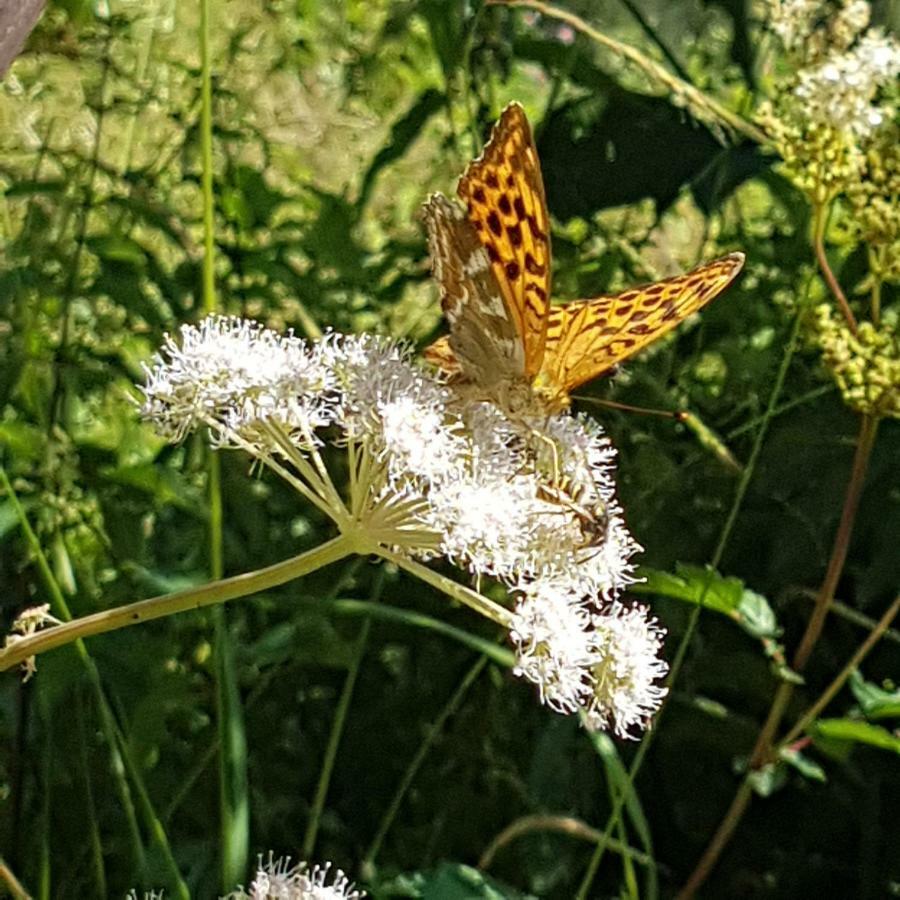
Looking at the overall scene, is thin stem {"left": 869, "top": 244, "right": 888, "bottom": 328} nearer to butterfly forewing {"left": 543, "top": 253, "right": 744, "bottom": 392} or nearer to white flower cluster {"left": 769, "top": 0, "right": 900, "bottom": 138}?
white flower cluster {"left": 769, "top": 0, "right": 900, "bottom": 138}

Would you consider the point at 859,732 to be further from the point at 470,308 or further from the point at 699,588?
the point at 470,308

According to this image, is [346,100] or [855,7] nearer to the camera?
[855,7]

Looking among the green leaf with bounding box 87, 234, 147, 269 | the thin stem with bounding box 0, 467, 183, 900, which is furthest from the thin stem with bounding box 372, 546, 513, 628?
the green leaf with bounding box 87, 234, 147, 269

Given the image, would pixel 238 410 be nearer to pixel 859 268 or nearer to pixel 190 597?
pixel 190 597

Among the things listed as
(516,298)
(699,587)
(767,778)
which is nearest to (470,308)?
(516,298)

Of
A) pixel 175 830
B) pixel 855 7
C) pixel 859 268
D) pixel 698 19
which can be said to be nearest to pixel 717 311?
pixel 859 268

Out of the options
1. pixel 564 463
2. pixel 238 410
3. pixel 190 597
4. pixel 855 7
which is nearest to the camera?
pixel 190 597
